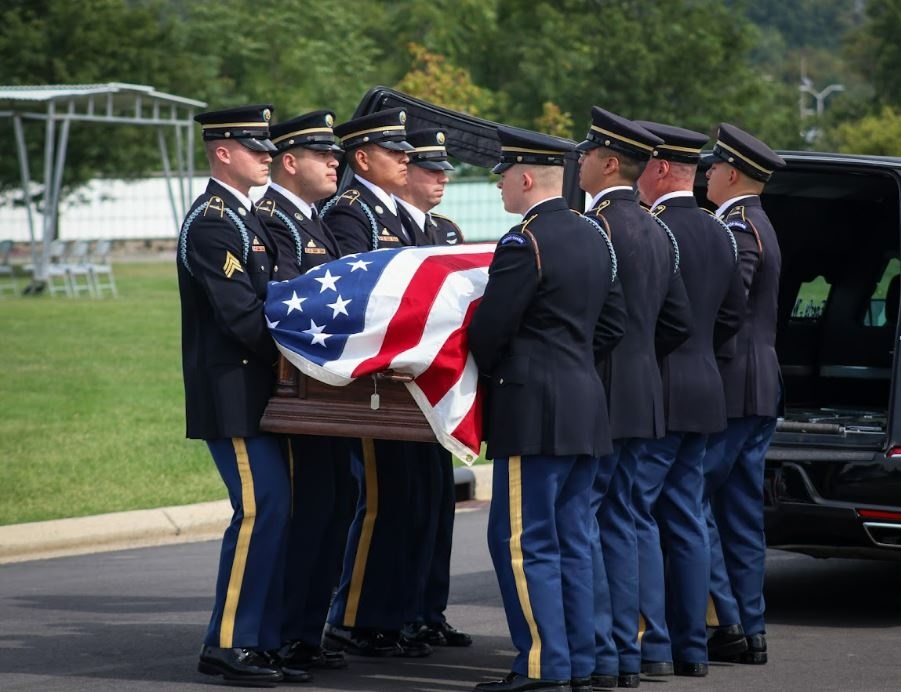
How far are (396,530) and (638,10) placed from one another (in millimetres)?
47560

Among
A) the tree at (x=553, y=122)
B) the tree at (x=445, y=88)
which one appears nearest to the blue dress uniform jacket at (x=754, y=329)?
the tree at (x=445, y=88)

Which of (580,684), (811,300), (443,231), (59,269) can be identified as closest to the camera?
(580,684)

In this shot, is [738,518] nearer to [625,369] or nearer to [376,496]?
[625,369]

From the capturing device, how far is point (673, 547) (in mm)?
6895

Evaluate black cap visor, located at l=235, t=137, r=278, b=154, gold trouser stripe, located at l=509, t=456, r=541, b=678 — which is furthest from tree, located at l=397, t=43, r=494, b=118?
gold trouser stripe, located at l=509, t=456, r=541, b=678

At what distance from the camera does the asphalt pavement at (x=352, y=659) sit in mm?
6680

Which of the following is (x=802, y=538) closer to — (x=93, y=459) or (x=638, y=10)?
(x=93, y=459)

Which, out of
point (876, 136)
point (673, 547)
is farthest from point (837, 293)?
point (876, 136)

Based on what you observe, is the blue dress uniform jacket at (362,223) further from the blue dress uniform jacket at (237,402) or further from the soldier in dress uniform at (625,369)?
the soldier in dress uniform at (625,369)

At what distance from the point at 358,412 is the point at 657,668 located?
148cm

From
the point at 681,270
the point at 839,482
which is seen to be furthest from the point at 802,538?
the point at 681,270

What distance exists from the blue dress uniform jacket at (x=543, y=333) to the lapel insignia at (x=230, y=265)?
883mm

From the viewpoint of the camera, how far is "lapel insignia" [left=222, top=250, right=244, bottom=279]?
6457 millimetres

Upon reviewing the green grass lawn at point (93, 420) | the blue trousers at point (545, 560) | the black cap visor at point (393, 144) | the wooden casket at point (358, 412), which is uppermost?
the black cap visor at point (393, 144)
